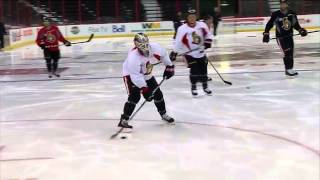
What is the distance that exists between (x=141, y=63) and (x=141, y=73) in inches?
3.8

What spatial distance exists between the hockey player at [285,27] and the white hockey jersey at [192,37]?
1674mm

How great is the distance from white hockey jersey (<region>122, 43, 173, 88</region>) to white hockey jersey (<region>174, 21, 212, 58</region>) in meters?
1.82

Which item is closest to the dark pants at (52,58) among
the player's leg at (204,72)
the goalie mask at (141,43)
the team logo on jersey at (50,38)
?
the team logo on jersey at (50,38)

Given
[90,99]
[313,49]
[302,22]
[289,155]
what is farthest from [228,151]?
[302,22]

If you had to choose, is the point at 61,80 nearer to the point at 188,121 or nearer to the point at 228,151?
the point at 188,121

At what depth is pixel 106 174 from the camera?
4246 mm

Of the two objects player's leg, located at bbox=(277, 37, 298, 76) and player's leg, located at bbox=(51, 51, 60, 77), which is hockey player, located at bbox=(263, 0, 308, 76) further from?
player's leg, located at bbox=(51, 51, 60, 77)

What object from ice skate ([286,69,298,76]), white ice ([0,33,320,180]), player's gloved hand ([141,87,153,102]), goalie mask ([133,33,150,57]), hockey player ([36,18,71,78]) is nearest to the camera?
white ice ([0,33,320,180])

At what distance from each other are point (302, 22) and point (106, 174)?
827 inches

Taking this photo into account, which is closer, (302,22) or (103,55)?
(103,55)

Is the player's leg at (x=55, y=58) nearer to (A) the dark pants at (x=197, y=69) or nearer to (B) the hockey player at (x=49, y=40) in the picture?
(B) the hockey player at (x=49, y=40)

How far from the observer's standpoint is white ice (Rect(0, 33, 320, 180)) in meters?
4.32

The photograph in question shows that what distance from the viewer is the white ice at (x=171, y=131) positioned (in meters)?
4.32

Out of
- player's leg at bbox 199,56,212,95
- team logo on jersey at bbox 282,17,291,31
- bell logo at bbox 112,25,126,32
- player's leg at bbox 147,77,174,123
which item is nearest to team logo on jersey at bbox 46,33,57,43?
player's leg at bbox 199,56,212,95
